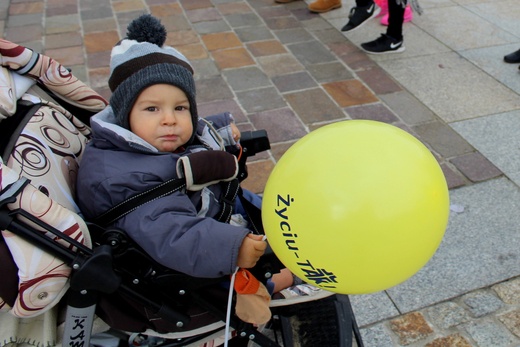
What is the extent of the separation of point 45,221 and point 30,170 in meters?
0.25

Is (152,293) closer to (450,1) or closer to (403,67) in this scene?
(403,67)

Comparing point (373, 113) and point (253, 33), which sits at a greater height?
point (253, 33)

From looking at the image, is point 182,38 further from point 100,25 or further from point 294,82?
point 294,82

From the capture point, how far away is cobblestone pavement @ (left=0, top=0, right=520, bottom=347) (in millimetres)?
2324

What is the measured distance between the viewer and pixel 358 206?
3.71ft

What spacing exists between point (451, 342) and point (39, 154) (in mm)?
1798

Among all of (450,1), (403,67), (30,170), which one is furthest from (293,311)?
(450,1)

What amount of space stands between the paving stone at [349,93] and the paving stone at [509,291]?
1727mm

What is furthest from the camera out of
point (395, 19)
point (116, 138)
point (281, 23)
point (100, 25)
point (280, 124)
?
point (281, 23)

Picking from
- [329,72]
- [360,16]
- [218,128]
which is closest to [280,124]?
[329,72]

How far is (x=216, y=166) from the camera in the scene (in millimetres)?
1617

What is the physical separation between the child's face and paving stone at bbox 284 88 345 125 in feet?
6.21

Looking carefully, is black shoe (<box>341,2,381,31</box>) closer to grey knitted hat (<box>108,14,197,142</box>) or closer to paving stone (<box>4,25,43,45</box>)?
paving stone (<box>4,25,43,45</box>)

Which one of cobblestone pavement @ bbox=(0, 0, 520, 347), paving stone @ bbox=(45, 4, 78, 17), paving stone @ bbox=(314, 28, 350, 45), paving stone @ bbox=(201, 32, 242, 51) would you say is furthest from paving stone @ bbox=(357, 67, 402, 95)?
Answer: paving stone @ bbox=(45, 4, 78, 17)
